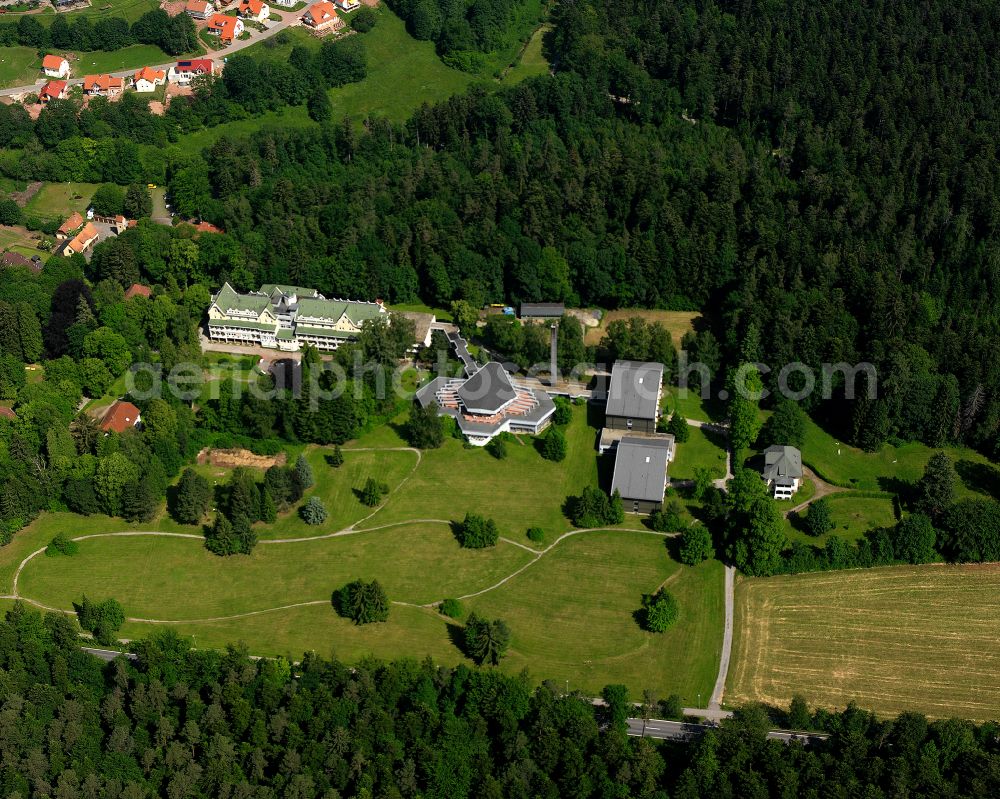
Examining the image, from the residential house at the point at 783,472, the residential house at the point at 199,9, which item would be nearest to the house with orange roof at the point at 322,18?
the residential house at the point at 199,9

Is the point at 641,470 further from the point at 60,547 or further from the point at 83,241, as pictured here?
the point at 83,241

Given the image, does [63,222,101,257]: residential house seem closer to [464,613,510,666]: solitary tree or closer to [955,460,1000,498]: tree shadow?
[464,613,510,666]: solitary tree

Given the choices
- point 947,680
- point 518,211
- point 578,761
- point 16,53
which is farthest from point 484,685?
point 16,53

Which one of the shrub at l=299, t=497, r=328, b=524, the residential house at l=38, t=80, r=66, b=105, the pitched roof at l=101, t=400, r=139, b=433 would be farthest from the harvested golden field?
the residential house at l=38, t=80, r=66, b=105

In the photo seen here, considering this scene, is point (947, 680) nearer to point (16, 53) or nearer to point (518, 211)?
point (518, 211)

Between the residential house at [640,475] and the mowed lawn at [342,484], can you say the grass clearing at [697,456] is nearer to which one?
the residential house at [640,475]

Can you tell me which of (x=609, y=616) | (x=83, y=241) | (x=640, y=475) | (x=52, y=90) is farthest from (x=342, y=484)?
(x=52, y=90)
